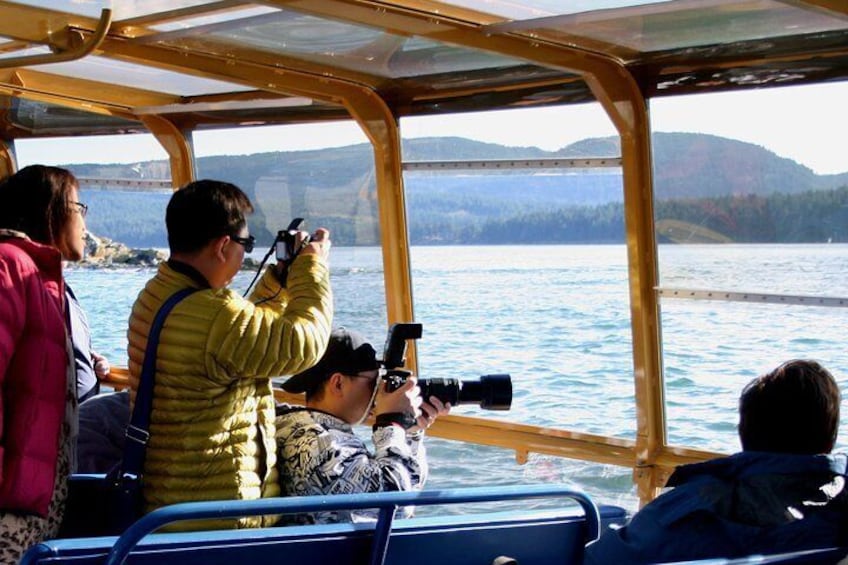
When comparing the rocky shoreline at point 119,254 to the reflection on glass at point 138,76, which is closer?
the reflection on glass at point 138,76

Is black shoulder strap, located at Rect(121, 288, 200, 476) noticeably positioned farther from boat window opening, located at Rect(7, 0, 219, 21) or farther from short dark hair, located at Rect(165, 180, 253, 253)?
boat window opening, located at Rect(7, 0, 219, 21)

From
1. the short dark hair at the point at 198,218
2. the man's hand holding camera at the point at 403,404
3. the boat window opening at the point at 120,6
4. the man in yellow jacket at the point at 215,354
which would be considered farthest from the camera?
the boat window opening at the point at 120,6

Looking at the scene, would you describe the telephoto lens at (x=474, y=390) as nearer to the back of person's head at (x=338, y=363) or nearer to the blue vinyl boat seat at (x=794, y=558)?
the back of person's head at (x=338, y=363)

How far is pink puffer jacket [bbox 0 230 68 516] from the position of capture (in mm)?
2984

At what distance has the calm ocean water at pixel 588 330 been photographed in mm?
5254

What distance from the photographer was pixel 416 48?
A: 17.6 ft

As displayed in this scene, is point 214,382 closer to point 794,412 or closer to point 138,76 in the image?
point 794,412

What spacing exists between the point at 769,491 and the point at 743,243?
2.39 m

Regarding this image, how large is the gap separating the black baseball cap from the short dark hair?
1.76 ft

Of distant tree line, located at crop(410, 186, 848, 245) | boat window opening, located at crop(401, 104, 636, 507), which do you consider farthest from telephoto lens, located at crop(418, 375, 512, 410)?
boat window opening, located at crop(401, 104, 636, 507)

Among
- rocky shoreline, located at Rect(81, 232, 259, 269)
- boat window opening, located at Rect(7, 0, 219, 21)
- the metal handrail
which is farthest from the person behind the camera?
rocky shoreline, located at Rect(81, 232, 259, 269)

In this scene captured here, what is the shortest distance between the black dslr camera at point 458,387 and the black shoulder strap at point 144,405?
0.71m

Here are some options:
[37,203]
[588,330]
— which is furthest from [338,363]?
[588,330]

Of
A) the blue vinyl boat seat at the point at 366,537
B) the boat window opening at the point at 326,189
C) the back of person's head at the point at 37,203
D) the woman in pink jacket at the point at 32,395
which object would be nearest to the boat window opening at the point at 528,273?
the boat window opening at the point at 326,189
